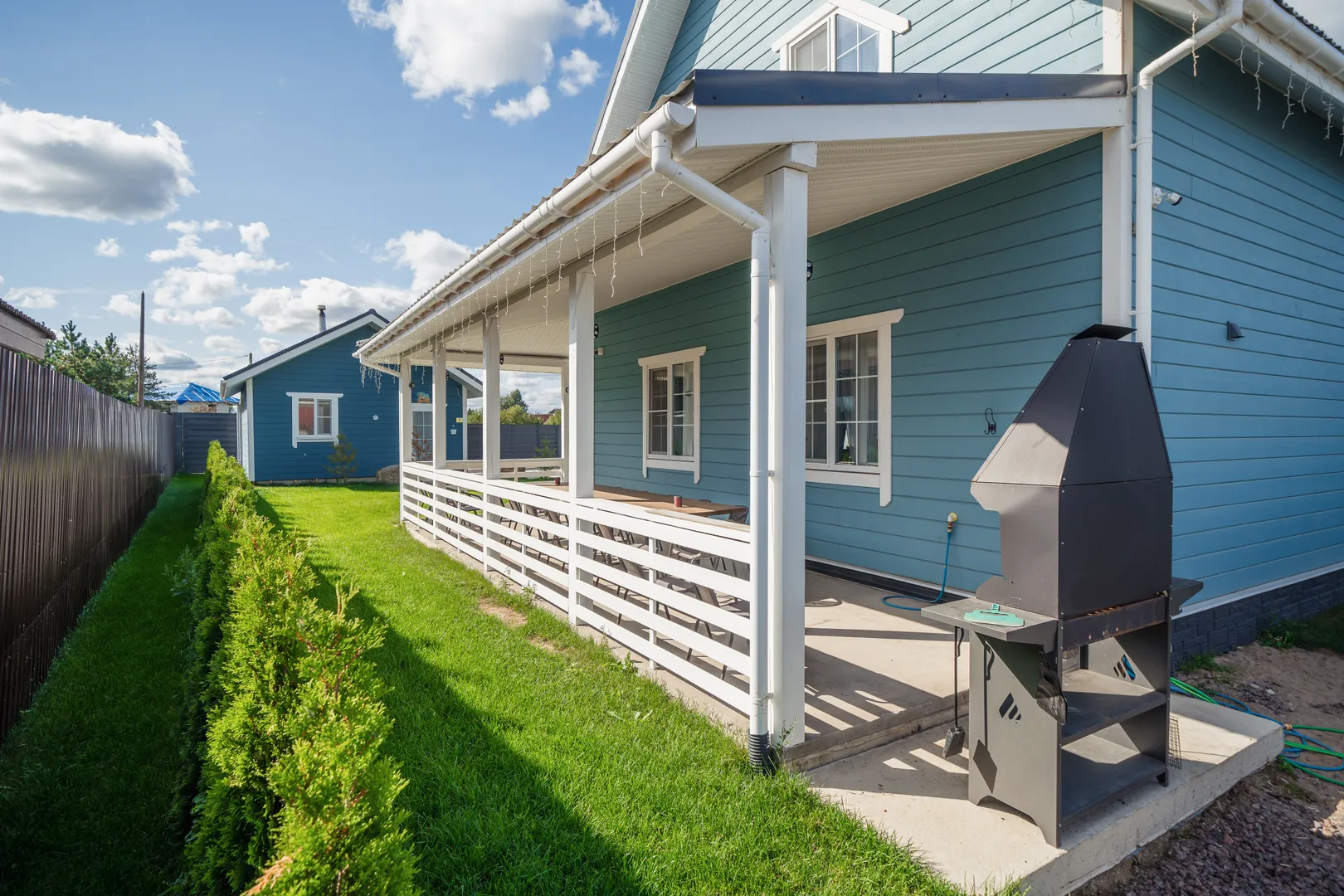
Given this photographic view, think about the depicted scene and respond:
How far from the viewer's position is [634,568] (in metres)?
5.50

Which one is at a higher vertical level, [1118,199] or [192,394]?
[192,394]

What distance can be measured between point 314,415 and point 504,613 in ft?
49.2

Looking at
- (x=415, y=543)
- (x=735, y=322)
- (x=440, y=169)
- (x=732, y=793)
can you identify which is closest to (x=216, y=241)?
(x=440, y=169)

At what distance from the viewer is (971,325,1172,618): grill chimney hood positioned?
89.8 inches

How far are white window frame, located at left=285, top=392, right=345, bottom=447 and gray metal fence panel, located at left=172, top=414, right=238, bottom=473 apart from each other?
16.3 ft

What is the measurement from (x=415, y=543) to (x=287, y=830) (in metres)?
7.50

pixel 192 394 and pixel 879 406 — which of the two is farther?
pixel 192 394

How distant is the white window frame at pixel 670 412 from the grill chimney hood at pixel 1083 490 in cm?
479

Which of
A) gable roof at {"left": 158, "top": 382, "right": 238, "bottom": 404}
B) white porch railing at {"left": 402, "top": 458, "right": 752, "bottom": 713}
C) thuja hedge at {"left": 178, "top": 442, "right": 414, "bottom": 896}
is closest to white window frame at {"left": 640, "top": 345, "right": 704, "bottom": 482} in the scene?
white porch railing at {"left": 402, "top": 458, "right": 752, "bottom": 713}

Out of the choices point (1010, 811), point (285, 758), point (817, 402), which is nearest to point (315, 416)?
point (817, 402)

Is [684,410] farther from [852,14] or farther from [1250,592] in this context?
[1250,592]

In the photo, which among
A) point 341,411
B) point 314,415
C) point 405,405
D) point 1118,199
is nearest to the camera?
point 1118,199

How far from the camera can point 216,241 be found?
67.8 feet

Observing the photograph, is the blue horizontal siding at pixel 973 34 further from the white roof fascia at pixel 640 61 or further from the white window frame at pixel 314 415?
the white window frame at pixel 314 415
